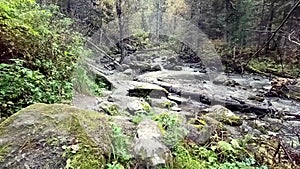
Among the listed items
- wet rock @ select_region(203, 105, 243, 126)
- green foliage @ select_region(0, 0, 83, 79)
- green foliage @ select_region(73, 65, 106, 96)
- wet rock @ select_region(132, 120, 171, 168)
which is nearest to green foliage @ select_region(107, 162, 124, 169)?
wet rock @ select_region(132, 120, 171, 168)

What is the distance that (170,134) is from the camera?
3.17m

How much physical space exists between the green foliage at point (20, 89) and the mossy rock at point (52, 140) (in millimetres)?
771

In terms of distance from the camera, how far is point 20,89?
3.49m

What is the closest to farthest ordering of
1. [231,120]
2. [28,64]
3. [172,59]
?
[28,64] → [231,120] → [172,59]

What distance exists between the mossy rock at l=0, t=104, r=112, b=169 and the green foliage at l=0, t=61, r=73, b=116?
771 millimetres

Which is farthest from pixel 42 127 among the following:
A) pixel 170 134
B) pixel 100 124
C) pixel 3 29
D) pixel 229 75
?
pixel 229 75

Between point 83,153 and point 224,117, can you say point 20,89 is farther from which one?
point 224,117

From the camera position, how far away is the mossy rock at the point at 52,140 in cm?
220

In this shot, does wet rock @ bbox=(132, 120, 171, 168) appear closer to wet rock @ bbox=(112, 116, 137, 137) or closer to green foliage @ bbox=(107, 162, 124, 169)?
wet rock @ bbox=(112, 116, 137, 137)

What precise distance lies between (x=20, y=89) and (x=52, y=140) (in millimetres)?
1430

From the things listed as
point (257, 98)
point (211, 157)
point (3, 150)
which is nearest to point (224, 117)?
point (211, 157)

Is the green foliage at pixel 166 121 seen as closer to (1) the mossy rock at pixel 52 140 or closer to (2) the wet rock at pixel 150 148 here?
(2) the wet rock at pixel 150 148

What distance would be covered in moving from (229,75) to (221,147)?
39.5 ft

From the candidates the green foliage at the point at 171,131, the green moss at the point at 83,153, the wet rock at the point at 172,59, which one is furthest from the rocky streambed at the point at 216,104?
the wet rock at the point at 172,59
